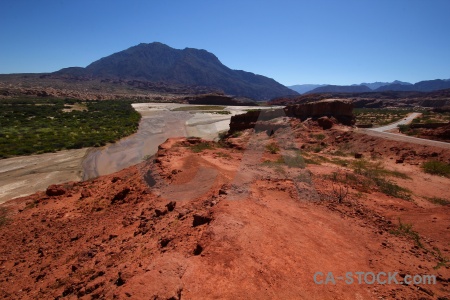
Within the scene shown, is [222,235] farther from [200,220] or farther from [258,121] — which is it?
[258,121]

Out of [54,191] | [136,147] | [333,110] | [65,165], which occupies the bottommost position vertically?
[136,147]

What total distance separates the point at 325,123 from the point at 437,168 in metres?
13.6

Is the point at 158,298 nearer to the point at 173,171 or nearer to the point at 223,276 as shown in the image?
the point at 223,276

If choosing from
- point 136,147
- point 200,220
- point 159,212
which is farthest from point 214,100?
point 200,220

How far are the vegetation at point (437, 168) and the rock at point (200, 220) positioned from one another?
16.8 meters

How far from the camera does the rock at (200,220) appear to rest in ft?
23.7

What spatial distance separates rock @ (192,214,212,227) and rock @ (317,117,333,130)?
25591 mm

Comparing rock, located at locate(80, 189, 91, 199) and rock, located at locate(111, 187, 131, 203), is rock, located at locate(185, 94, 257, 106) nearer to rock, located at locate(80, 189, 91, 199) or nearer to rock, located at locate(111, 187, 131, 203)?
rock, located at locate(80, 189, 91, 199)

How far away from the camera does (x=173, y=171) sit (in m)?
13.1

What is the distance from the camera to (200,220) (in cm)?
728

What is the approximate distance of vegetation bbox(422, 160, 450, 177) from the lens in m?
16.8

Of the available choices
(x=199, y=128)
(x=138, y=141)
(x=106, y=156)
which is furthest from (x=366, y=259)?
(x=199, y=128)

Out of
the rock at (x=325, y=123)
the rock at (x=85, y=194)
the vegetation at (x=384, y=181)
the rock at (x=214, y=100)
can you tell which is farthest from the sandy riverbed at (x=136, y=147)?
the rock at (x=214, y=100)

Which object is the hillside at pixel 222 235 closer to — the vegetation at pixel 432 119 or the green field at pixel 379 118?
the vegetation at pixel 432 119
